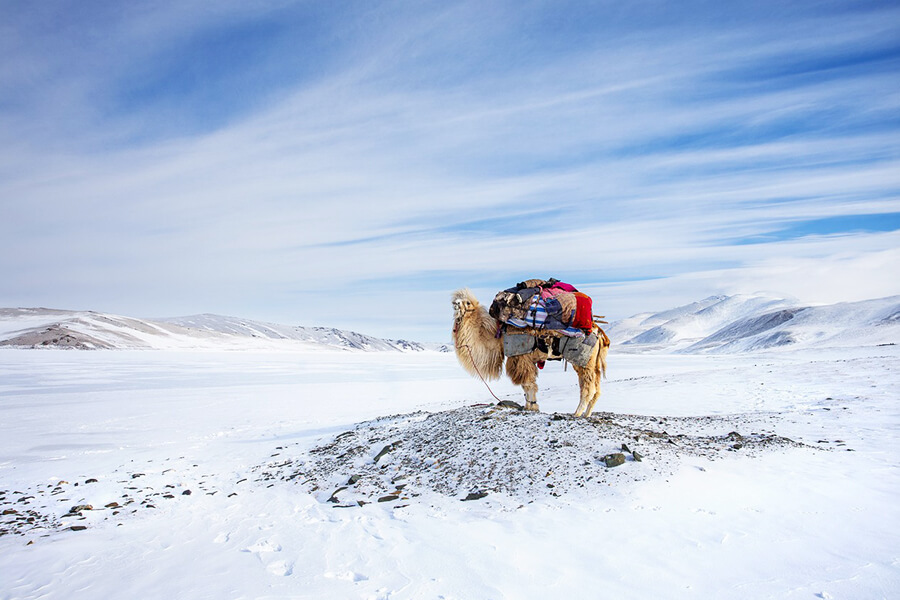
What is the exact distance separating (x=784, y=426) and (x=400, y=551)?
7.31 metres

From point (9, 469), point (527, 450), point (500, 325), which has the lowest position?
point (9, 469)

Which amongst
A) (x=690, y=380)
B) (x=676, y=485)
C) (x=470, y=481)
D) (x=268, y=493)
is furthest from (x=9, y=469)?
(x=690, y=380)

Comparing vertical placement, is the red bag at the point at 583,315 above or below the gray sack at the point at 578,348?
above

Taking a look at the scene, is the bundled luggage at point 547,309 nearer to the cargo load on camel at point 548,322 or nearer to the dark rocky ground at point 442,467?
the cargo load on camel at point 548,322

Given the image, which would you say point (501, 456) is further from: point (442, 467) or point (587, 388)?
point (587, 388)

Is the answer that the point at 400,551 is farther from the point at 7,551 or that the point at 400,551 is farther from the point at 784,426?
the point at 784,426

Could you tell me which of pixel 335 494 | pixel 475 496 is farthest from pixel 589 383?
pixel 335 494

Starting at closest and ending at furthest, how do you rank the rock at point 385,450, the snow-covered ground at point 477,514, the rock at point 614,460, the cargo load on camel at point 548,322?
1. the snow-covered ground at point 477,514
2. the rock at point 614,460
3. the rock at point 385,450
4. the cargo load on camel at point 548,322

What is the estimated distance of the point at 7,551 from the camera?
500 centimetres

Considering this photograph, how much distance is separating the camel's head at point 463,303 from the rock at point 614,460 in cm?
379

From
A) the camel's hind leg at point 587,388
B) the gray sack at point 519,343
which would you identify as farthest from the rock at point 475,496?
the camel's hind leg at point 587,388

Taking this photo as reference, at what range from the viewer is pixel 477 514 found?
4.99m

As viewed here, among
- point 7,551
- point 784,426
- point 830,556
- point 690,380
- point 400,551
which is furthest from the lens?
point 690,380

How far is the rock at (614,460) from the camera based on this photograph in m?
5.73
